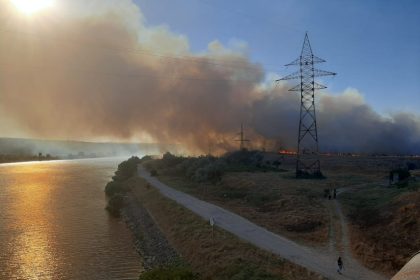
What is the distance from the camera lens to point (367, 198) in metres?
55.7

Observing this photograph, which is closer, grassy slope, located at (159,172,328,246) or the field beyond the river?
the field beyond the river

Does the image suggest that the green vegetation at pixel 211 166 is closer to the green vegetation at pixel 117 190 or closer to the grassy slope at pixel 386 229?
the green vegetation at pixel 117 190

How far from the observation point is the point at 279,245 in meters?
36.2

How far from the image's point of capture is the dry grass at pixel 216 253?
3006 centimetres

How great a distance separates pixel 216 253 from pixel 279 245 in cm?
557

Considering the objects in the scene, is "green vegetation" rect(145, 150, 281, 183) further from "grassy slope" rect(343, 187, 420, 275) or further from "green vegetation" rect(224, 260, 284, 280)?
"green vegetation" rect(224, 260, 284, 280)

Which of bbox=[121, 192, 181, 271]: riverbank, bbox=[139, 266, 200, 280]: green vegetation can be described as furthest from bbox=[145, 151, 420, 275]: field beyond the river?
bbox=[139, 266, 200, 280]: green vegetation

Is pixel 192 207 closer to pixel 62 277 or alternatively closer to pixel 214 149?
pixel 62 277

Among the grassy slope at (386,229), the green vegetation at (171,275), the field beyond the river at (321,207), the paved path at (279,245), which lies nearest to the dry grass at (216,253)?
the paved path at (279,245)

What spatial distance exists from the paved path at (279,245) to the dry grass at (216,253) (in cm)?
108

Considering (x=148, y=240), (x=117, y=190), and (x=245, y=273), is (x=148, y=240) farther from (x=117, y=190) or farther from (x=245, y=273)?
(x=117, y=190)

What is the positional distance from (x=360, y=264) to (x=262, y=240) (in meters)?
9.76

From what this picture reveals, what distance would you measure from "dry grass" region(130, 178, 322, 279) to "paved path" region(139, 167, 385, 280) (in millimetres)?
1084

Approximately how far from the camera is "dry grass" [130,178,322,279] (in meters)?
30.1
